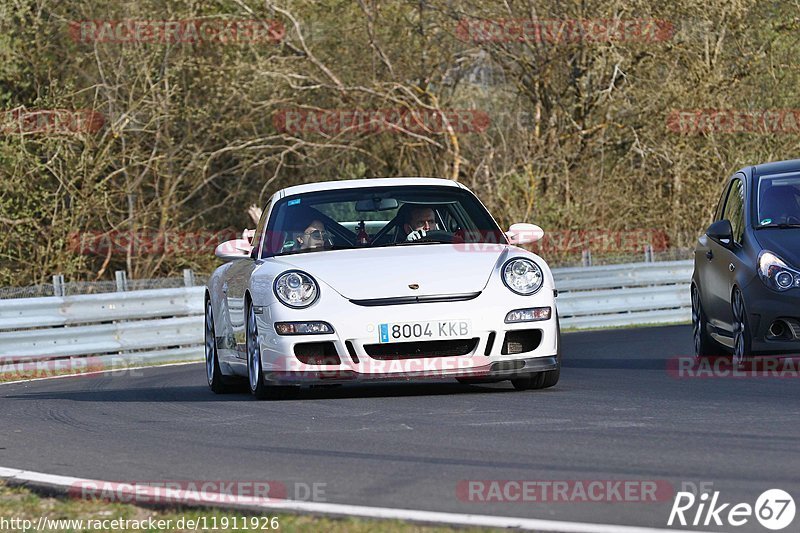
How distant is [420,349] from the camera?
9.02 m

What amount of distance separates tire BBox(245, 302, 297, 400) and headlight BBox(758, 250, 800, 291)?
3390 mm

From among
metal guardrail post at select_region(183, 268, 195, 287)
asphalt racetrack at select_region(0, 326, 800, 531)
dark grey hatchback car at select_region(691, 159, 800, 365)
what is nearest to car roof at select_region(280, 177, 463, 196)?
asphalt racetrack at select_region(0, 326, 800, 531)

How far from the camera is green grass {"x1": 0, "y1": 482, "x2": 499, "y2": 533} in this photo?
16.0ft

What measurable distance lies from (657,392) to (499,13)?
59.7 feet

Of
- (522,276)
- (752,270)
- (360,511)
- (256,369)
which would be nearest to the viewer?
(360,511)

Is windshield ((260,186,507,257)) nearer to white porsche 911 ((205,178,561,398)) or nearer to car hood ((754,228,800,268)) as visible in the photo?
white porsche 911 ((205,178,561,398))

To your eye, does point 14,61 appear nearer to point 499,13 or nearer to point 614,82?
point 499,13

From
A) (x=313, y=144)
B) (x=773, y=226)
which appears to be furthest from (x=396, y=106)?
(x=773, y=226)

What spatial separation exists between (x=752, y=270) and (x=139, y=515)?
623 cm

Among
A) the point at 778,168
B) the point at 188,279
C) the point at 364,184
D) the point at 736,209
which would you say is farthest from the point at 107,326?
the point at 778,168

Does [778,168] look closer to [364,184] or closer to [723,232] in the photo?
[723,232]

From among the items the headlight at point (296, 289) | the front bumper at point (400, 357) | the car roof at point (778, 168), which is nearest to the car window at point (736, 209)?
the car roof at point (778, 168)

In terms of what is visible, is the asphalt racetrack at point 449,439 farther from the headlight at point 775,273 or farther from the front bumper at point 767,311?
the headlight at point 775,273

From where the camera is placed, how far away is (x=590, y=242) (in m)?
27.4
